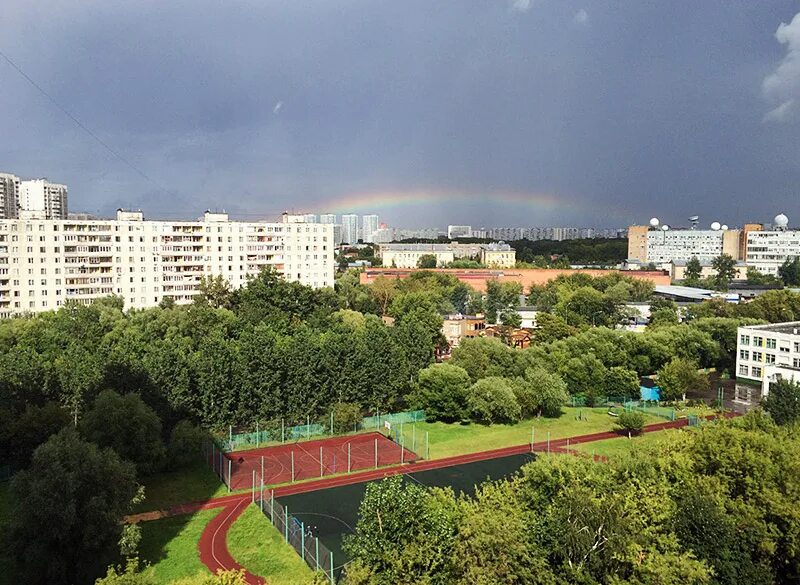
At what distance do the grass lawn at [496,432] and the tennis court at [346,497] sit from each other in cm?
205

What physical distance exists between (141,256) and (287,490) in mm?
37682

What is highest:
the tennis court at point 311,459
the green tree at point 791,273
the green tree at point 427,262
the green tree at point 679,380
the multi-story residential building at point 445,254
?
the multi-story residential building at point 445,254

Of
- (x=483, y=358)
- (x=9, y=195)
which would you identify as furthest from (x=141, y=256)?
(x=9, y=195)

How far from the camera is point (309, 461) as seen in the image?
25.9 metres

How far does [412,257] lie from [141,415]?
10321cm

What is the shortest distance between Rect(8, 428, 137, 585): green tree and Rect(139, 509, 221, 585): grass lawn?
4.59ft

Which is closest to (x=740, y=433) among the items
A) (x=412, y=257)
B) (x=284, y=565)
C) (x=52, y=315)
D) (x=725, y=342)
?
(x=284, y=565)

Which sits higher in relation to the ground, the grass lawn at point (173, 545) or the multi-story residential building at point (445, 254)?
the multi-story residential building at point (445, 254)

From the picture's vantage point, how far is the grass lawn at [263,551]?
16594mm

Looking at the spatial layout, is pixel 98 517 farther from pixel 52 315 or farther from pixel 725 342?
pixel 725 342

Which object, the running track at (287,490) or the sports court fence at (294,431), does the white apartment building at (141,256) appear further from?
the running track at (287,490)

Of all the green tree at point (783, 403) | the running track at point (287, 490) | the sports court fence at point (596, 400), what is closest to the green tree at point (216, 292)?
the sports court fence at point (596, 400)

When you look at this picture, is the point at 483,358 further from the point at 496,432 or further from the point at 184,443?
the point at 184,443

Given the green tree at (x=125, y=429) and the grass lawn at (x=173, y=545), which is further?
the green tree at (x=125, y=429)
